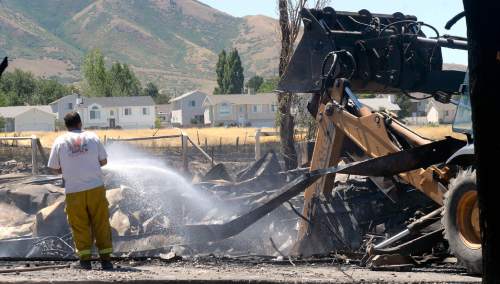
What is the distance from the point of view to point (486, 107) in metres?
Answer: 4.07

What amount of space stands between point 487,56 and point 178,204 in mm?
9491

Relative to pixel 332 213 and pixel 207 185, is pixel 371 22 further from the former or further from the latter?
pixel 207 185

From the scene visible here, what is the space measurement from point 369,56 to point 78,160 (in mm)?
4245

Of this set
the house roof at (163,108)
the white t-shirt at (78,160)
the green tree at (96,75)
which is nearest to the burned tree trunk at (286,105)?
the white t-shirt at (78,160)

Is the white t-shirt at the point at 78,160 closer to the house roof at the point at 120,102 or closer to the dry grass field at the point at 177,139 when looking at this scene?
the dry grass field at the point at 177,139

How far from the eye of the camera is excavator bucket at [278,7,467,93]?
10156 millimetres

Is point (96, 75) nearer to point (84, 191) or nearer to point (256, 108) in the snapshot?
point (256, 108)

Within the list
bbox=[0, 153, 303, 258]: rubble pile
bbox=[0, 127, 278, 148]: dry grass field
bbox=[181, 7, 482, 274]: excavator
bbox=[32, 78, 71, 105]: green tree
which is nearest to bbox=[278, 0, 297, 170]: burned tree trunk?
bbox=[0, 153, 303, 258]: rubble pile

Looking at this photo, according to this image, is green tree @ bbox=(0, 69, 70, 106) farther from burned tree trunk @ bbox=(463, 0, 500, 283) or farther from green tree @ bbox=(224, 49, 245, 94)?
burned tree trunk @ bbox=(463, 0, 500, 283)

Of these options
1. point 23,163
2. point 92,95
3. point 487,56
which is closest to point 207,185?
point 487,56

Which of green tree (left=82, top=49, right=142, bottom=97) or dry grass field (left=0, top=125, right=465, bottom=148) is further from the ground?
green tree (left=82, top=49, right=142, bottom=97)

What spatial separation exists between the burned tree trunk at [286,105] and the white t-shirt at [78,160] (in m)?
9.32

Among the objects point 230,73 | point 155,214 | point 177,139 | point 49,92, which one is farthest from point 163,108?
point 155,214

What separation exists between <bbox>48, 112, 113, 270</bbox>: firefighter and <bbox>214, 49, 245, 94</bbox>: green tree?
119824 millimetres
